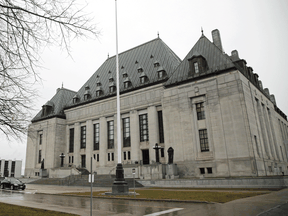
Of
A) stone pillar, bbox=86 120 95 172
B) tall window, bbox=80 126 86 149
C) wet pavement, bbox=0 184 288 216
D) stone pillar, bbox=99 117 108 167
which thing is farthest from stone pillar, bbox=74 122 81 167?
wet pavement, bbox=0 184 288 216

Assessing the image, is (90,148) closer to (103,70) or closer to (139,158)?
(139,158)

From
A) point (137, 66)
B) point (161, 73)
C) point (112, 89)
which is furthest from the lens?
point (137, 66)

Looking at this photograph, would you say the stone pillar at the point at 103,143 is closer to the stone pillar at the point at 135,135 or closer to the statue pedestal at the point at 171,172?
the stone pillar at the point at 135,135

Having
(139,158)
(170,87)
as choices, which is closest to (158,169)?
(139,158)

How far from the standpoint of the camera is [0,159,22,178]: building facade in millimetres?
87963

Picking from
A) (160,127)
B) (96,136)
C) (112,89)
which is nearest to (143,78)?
(112,89)

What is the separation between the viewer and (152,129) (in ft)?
129

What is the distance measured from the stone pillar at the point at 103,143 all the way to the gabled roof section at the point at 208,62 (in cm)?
1659

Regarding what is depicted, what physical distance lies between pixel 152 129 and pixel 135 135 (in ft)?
12.8

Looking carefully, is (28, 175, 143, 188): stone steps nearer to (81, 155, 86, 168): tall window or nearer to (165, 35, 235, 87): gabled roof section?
(81, 155, 86, 168): tall window

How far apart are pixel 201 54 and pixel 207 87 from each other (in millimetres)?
7302

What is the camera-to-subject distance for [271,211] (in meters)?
9.30

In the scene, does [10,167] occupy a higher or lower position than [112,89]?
lower

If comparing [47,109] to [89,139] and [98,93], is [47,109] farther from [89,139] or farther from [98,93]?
[89,139]
